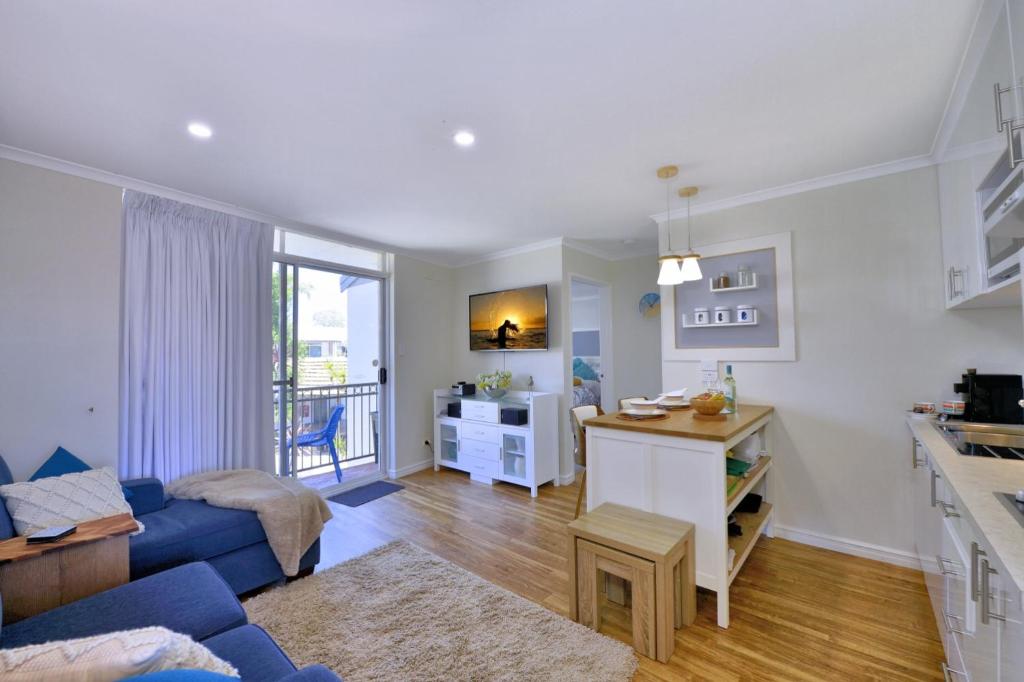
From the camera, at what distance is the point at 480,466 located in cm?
433

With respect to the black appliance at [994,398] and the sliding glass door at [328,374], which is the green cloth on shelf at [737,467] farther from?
the sliding glass door at [328,374]

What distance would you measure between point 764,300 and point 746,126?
4.47 ft

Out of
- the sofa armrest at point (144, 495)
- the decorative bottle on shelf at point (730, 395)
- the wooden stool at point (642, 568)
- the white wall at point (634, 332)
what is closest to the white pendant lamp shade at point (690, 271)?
the decorative bottle on shelf at point (730, 395)

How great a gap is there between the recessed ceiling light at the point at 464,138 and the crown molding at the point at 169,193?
206 centimetres

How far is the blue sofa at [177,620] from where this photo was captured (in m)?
1.24

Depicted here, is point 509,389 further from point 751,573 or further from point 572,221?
point 751,573

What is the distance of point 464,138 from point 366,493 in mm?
3334

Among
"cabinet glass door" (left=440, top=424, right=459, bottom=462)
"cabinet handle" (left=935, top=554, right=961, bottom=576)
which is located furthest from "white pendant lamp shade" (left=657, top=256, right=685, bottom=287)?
"cabinet glass door" (left=440, top=424, right=459, bottom=462)

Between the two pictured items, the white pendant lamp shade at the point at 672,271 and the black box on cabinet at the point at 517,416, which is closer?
the white pendant lamp shade at the point at 672,271

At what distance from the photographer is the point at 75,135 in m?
2.14

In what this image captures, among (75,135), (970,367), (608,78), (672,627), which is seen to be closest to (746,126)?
(608,78)

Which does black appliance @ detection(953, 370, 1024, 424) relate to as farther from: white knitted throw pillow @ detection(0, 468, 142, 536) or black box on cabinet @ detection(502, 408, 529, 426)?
white knitted throw pillow @ detection(0, 468, 142, 536)

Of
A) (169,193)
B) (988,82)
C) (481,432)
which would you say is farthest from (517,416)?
(988,82)

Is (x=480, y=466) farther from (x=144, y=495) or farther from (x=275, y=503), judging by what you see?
(x=144, y=495)
